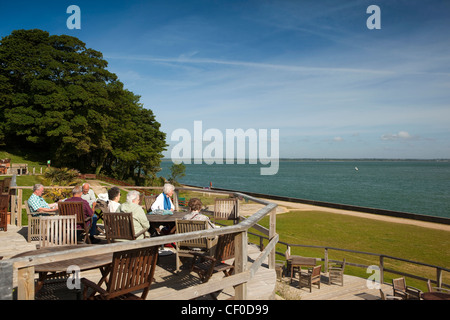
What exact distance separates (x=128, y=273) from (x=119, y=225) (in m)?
2.14

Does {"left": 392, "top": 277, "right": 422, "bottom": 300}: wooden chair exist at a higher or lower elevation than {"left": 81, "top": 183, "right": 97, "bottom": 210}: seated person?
lower

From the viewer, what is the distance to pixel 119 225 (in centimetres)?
519

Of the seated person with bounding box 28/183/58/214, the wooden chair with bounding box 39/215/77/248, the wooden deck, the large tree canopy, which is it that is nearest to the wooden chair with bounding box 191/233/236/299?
the wooden deck

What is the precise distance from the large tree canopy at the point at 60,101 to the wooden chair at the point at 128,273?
106ft

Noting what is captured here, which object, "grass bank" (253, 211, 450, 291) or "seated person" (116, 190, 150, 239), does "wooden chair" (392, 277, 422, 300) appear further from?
"seated person" (116, 190, 150, 239)

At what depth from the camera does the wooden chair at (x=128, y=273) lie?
307 centimetres

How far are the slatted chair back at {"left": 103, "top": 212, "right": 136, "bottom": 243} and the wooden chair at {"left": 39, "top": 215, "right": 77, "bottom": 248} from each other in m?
0.53

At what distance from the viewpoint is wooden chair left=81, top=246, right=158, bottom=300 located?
307 centimetres

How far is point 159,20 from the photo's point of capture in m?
17.6

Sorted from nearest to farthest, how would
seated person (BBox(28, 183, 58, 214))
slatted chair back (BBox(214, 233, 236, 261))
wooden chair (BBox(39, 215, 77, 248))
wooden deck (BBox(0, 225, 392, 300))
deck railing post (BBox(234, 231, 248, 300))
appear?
deck railing post (BBox(234, 231, 248, 300))
wooden deck (BBox(0, 225, 392, 300))
slatted chair back (BBox(214, 233, 236, 261))
wooden chair (BBox(39, 215, 77, 248))
seated person (BBox(28, 183, 58, 214))

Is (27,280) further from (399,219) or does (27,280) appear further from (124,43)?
(399,219)

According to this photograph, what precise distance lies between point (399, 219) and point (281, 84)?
21651mm

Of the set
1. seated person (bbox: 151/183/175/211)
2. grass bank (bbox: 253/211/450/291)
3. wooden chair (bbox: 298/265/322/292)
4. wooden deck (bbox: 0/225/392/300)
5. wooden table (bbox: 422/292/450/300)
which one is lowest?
grass bank (bbox: 253/211/450/291)
